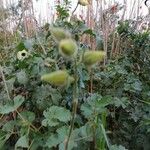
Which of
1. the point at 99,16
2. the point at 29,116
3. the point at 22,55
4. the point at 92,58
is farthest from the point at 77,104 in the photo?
the point at 99,16

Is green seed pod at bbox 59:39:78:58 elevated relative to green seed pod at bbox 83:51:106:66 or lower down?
elevated

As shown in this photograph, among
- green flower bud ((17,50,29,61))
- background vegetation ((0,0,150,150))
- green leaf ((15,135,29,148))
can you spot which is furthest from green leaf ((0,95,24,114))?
green flower bud ((17,50,29,61))

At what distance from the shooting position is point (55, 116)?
1.64 meters

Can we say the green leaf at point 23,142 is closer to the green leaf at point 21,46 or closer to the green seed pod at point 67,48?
the green leaf at point 21,46

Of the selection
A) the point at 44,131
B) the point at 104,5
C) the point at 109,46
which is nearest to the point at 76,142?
the point at 44,131

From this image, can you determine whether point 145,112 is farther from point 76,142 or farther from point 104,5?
point 104,5

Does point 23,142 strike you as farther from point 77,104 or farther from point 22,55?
point 22,55

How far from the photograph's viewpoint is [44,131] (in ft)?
5.88

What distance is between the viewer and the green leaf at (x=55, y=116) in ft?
5.30

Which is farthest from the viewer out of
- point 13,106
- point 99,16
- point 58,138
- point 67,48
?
point 99,16

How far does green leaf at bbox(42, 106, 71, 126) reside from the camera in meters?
1.62

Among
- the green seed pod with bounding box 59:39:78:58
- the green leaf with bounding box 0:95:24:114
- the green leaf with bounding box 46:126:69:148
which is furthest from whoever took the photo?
the green leaf with bounding box 0:95:24:114

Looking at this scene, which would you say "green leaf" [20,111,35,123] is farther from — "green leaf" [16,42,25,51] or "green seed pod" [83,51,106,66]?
"green seed pod" [83,51,106,66]

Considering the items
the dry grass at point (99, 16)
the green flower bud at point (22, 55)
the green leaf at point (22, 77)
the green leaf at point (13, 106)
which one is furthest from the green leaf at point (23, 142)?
the dry grass at point (99, 16)
